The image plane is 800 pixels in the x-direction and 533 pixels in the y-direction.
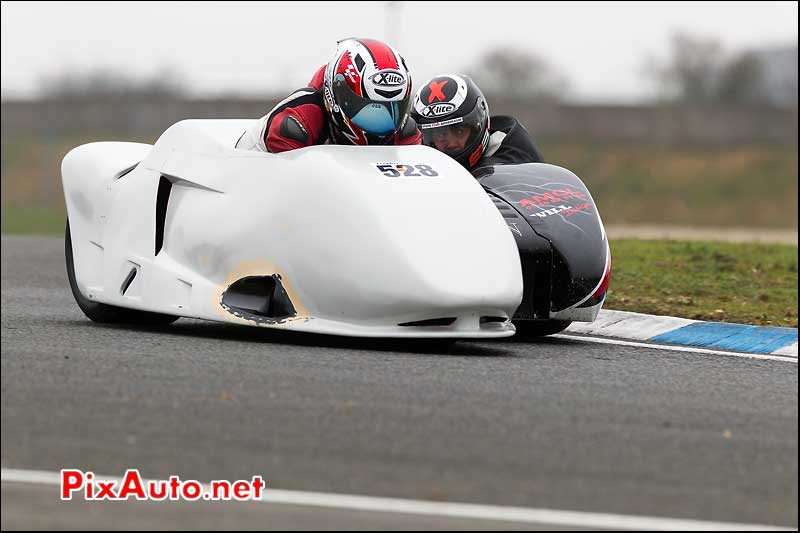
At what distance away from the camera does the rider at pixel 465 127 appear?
8.17 metres

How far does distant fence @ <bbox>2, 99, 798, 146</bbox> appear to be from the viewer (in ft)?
86.5

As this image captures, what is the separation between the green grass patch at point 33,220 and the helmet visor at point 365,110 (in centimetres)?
1430

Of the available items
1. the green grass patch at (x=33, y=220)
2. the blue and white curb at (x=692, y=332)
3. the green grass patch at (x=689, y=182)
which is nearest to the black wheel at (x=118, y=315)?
the blue and white curb at (x=692, y=332)

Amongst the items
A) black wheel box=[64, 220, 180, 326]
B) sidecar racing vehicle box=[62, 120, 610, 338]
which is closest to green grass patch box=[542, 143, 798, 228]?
sidecar racing vehicle box=[62, 120, 610, 338]

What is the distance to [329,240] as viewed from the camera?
253 inches

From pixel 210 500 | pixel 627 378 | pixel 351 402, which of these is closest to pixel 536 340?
pixel 627 378

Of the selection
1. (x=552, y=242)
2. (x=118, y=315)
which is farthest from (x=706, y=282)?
(x=118, y=315)

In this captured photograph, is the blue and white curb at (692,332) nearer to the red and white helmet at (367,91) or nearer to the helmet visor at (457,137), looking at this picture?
the helmet visor at (457,137)

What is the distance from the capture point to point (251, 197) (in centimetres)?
684

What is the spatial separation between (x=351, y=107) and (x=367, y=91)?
113mm

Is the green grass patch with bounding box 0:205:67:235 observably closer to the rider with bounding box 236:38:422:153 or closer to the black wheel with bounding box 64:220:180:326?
A: the black wheel with bounding box 64:220:180:326

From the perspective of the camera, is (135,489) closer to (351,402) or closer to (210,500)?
(210,500)

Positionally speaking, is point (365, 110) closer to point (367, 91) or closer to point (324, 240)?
point (367, 91)

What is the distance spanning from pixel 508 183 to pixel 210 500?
409 cm
